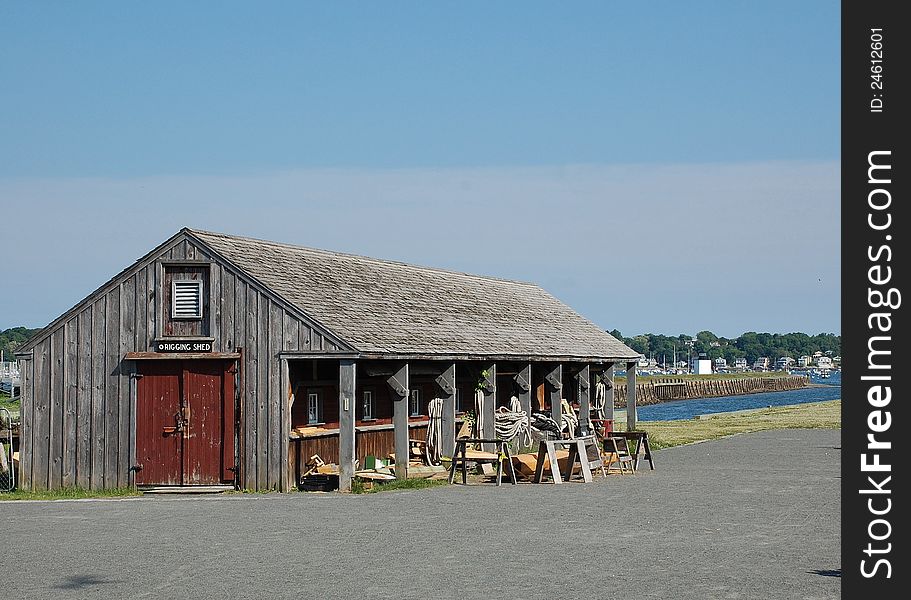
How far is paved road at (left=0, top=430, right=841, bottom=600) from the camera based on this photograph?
12.3 meters

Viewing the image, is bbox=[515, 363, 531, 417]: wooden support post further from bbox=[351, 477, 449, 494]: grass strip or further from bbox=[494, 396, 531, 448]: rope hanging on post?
bbox=[351, 477, 449, 494]: grass strip

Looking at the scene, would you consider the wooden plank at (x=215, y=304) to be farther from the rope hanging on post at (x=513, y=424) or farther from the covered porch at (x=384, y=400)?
the rope hanging on post at (x=513, y=424)

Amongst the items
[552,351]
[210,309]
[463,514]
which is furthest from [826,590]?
[552,351]

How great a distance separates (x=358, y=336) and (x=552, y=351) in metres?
8.70

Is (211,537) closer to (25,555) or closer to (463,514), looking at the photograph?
(25,555)

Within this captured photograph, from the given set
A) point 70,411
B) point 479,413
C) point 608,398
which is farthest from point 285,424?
point 608,398

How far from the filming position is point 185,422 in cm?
2325

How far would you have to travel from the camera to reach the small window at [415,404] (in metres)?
28.2

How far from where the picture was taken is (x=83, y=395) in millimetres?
23766

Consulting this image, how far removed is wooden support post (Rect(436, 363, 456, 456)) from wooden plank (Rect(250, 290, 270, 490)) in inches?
172

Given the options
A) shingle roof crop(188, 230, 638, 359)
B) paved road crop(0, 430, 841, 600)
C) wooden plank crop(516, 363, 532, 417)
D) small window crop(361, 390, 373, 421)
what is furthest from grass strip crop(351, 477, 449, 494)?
wooden plank crop(516, 363, 532, 417)

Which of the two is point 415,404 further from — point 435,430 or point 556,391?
point 556,391

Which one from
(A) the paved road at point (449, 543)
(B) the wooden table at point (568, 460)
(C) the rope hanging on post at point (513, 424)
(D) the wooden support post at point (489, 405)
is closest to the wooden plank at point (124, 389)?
(A) the paved road at point (449, 543)

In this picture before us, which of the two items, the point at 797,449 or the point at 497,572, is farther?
the point at 797,449
